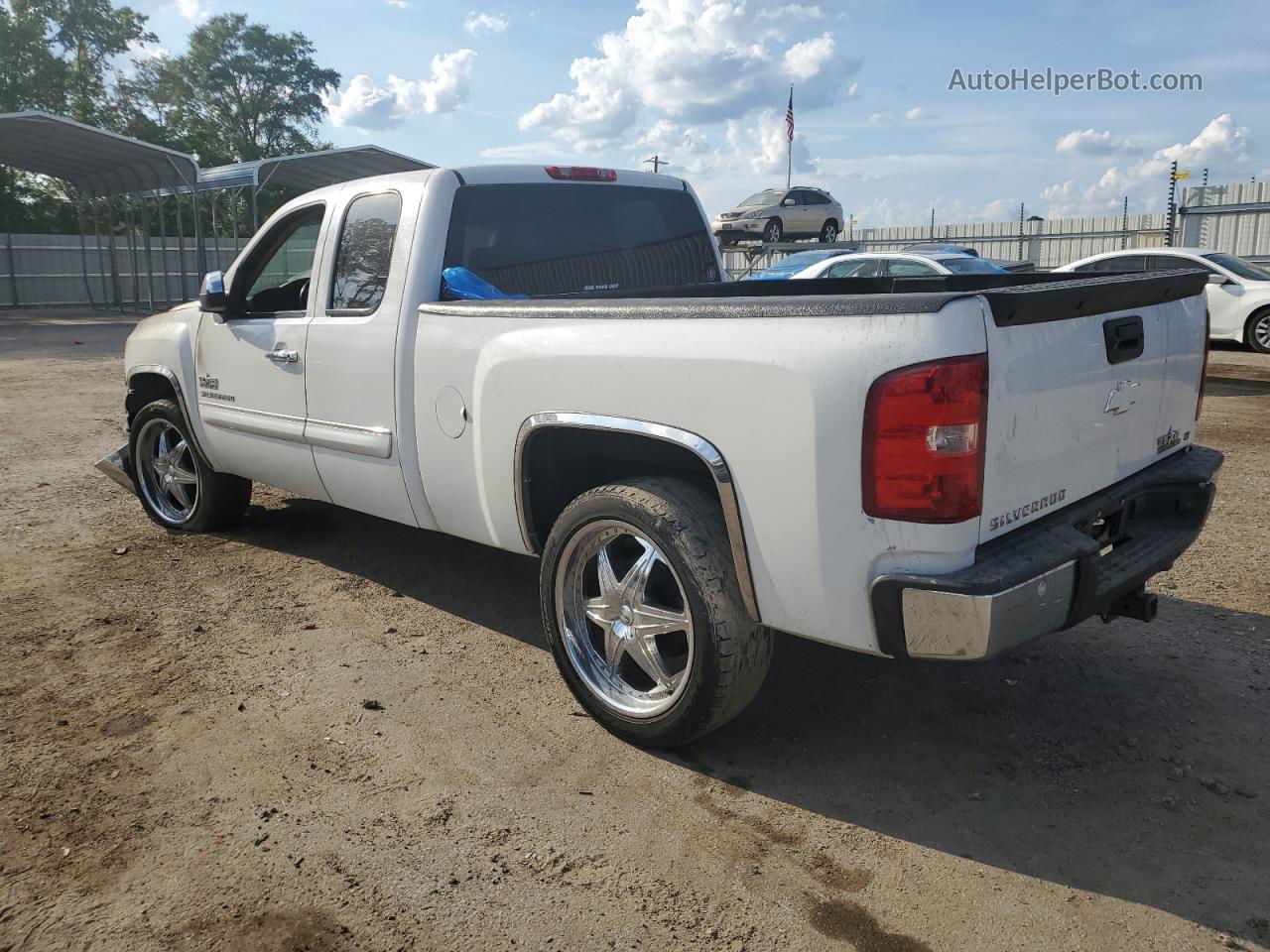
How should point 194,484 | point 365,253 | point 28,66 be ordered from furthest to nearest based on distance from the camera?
point 28,66 → point 194,484 → point 365,253

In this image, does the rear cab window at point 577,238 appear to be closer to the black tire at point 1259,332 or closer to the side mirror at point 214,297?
the side mirror at point 214,297

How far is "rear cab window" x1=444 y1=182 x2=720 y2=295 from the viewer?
4355 mm

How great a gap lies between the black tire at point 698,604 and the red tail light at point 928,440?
61 centimetres

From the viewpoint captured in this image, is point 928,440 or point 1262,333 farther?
point 1262,333

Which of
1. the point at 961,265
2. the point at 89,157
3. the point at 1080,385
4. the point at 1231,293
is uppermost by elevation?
the point at 89,157

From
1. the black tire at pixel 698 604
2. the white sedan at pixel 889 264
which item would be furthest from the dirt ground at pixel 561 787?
the white sedan at pixel 889 264

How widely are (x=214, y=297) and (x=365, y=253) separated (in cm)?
104

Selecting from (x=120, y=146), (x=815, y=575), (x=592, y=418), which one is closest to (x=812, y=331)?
(x=815, y=575)

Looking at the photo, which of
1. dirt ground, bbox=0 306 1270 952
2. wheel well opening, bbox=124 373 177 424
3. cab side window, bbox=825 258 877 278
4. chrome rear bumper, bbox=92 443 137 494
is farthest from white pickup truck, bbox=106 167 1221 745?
cab side window, bbox=825 258 877 278

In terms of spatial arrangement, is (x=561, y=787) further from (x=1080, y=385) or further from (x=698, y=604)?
→ (x=1080, y=385)

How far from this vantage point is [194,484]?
5926 millimetres

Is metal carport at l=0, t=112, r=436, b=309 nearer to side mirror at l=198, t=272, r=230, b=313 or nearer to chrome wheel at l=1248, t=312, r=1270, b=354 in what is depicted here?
chrome wheel at l=1248, t=312, r=1270, b=354

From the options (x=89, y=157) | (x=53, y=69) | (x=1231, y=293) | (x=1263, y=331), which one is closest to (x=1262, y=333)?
(x=1263, y=331)

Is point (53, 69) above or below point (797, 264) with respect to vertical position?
above
